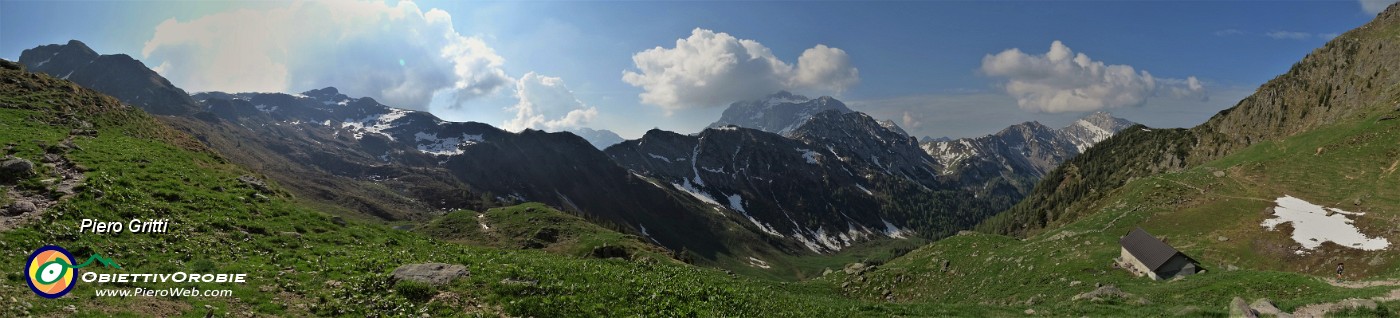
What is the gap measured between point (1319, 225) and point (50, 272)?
89.6 metres

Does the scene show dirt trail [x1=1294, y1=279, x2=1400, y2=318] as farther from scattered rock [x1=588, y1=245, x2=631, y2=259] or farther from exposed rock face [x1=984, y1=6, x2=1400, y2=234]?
scattered rock [x1=588, y1=245, x2=631, y2=259]

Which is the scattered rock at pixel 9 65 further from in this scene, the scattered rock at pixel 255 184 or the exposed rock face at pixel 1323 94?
the exposed rock face at pixel 1323 94

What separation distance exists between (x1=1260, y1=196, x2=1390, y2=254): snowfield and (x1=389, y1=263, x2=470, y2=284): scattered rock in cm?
6882

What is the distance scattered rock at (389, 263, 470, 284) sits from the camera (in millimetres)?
22797

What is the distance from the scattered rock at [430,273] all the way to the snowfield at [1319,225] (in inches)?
2709

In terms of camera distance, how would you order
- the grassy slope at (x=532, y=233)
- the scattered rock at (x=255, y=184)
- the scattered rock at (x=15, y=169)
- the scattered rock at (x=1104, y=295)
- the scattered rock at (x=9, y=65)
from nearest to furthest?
the scattered rock at (x=15, y=169) → the scattered rock at (x=1104, y=295) → the scattered rock at (x=255, y=184) → the scattered rock at (x=9, y=65) → the grassy slope at (x=532, y=233)

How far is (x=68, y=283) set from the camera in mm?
18625

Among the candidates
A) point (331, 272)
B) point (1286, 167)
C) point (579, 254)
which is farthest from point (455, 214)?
point (1286, 167)

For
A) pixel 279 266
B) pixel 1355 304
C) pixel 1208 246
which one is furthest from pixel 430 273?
pixel 1208 246

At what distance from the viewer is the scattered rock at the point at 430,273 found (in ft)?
74.8

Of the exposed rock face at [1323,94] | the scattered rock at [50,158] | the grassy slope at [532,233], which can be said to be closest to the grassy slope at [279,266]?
the scattered rock at [50,158]

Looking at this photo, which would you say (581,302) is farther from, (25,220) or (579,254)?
(579,254)

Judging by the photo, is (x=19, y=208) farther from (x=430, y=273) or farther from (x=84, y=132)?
(x=84, y=132)

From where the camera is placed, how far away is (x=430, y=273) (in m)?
23.5
